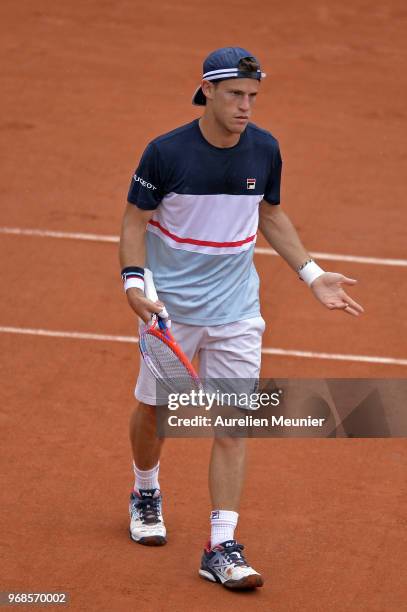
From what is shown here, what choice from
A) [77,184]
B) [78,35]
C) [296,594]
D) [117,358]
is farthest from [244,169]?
[78,35]

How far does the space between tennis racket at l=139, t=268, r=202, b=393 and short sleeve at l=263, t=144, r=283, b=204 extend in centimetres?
92

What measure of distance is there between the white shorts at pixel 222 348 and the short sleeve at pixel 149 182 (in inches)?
29.0

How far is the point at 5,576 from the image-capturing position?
291 inches

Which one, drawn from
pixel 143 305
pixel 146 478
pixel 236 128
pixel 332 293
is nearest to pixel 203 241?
pixel 143 305

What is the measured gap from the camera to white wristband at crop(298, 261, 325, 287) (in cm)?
754

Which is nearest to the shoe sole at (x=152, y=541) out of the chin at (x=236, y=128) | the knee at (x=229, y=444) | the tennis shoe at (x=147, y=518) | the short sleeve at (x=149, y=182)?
the tennis shoe at (x=147, y=518)

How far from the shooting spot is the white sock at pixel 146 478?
7.97m

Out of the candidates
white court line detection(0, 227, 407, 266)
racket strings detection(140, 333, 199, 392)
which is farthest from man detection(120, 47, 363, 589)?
white court line detection(0, 227, 407, 266)

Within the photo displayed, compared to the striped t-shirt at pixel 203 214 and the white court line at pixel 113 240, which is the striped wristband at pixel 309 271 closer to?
the striped t-shirt at pixel 203 214

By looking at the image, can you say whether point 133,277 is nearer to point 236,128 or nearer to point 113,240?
point 236,128

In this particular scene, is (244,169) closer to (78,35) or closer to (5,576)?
(5,576)

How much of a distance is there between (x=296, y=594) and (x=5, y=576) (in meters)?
1.65

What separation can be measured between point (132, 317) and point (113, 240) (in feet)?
5.06

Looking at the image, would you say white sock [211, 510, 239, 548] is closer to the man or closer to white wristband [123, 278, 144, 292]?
the man
